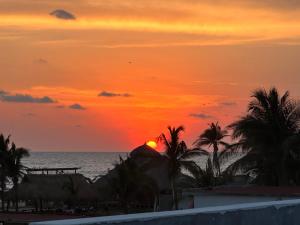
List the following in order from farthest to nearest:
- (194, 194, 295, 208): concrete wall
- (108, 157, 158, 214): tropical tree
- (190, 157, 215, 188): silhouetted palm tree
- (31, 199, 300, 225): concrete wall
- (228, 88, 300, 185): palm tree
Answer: (190, 157, 215, 188): silhouetted palm tree < (108, 157, 158, 214): tropical tree < (228, 88, 300, 185): palm tree < (194, 194, 295, 208): concrete wall < (31, 199, 300, 225): concrete wall

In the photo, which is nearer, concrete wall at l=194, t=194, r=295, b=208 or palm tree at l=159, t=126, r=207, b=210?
concrete wall at l=194, t=194, r=295, b=208

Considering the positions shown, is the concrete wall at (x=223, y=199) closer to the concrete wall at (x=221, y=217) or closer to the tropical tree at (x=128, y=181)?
the concrete wall at (x=221, y=217)

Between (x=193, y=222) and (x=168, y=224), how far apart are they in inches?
Result: 18.5

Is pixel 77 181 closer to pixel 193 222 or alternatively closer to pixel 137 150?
pixel 137 150

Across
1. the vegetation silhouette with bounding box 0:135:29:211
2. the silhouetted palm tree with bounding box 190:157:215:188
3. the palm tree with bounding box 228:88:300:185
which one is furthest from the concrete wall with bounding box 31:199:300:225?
the vegetation silhouette with bounding box 0:135:29:211

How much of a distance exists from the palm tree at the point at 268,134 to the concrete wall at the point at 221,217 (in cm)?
2551

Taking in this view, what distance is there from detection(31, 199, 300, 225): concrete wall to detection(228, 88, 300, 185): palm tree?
2551cm

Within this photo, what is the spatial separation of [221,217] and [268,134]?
2776cm

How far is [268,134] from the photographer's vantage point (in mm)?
34719

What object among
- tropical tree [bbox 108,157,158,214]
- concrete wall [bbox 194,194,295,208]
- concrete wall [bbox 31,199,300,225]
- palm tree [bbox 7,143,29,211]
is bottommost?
concrete wall [bbox 31,199,300,225]

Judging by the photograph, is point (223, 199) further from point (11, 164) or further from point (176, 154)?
point (11, 164)

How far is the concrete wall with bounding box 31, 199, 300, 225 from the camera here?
6.40 m

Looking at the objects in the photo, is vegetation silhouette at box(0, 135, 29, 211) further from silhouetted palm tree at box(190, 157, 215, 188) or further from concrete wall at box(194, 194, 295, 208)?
concrete wall at box(194, 194, 295, 208)

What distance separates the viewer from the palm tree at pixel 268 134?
114ft
